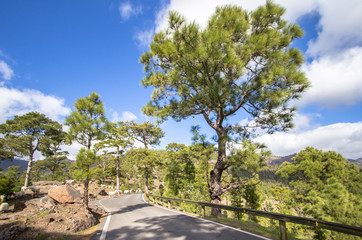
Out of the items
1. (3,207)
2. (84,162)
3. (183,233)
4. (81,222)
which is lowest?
(3,207)

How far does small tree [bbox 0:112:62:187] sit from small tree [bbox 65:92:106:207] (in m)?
16.1

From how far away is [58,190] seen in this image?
9977 mm

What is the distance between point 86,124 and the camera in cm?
981

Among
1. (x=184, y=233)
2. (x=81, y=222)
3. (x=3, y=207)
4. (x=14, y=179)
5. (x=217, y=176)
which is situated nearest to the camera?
(x=184, y=233)

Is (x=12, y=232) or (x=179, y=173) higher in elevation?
(x=179, y=173)

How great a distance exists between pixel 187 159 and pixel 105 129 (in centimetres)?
1017

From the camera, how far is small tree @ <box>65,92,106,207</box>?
31.0 ft

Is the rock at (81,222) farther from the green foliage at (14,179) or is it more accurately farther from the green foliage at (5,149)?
the green foliage at (5,149)

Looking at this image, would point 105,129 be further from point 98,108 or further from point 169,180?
point 169,180

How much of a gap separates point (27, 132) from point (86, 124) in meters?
19.7

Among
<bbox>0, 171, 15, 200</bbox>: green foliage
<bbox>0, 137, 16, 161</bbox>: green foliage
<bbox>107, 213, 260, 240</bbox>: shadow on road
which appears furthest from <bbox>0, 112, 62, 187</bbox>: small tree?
<bbox>107, 213, 260, 240</bbox>: shadow on road

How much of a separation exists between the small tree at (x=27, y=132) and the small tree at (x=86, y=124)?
16116 mm

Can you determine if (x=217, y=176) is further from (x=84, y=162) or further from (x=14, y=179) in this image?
(x=14, y=179)

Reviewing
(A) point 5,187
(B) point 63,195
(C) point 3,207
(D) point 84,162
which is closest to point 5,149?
(A) point 5,187
